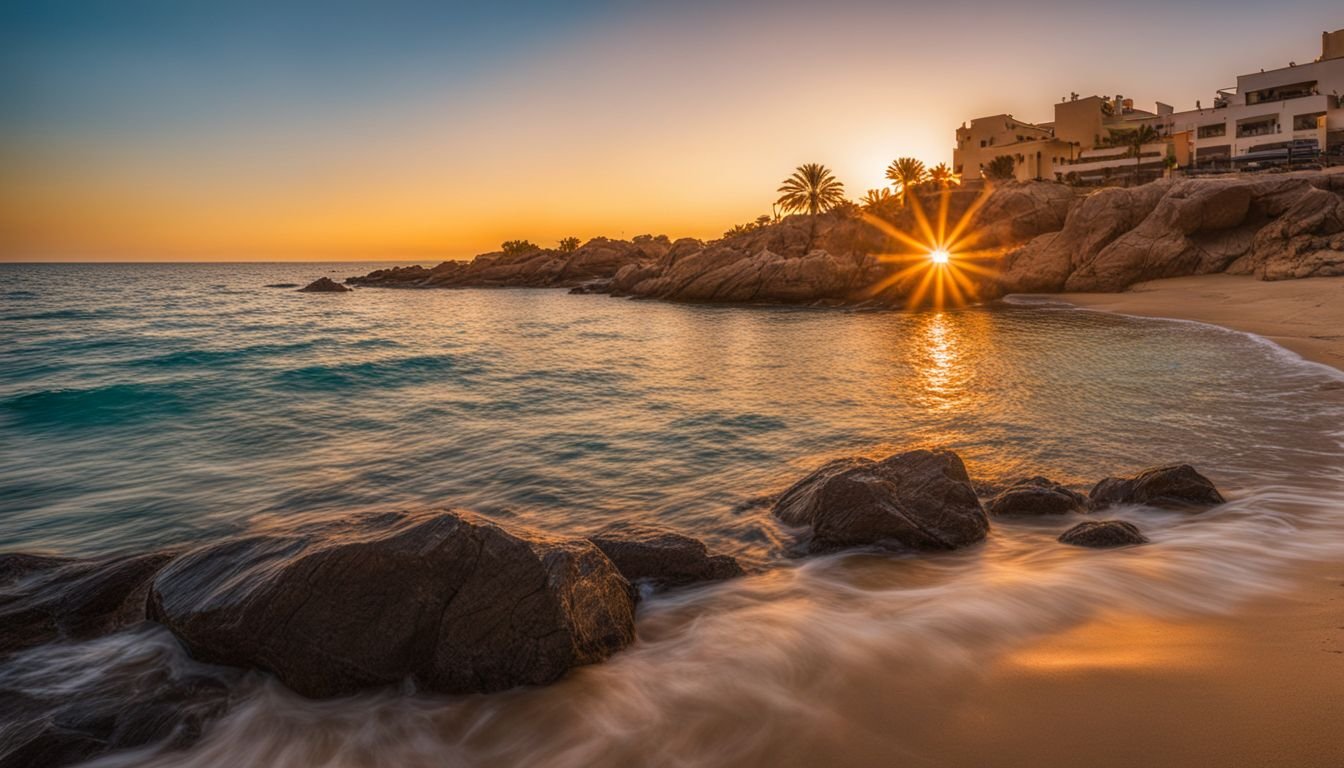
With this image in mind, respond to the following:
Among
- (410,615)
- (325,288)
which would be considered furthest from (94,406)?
(325,288)

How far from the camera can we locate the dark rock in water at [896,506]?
7.70 meters

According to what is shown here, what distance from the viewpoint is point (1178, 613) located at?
5.57 meters

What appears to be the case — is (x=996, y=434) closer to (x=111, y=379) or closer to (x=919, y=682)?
(x=919, y=682)

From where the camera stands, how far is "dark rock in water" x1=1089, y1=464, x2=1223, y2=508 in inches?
332

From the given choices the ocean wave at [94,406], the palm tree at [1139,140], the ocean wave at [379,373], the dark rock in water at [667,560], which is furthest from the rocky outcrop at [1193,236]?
the ocean wave at [94,406]

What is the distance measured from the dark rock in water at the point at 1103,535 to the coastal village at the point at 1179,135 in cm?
6492

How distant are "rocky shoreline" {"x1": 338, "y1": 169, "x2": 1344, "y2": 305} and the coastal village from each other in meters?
13.6

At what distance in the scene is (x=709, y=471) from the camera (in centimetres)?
1159

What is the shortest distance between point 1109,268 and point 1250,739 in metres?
44.0

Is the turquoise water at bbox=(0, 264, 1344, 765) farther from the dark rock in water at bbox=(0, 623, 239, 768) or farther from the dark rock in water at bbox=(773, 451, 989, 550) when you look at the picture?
the dark rock in water at bbox=(773, 451, 989, 550)

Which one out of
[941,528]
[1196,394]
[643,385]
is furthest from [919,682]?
[643,385]

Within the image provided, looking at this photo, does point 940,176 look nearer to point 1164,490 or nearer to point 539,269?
point 539,269

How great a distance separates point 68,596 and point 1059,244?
49.7 meters

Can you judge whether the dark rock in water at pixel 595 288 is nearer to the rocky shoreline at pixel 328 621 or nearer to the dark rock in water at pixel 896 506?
the dark rock in water at pixel 896 506
